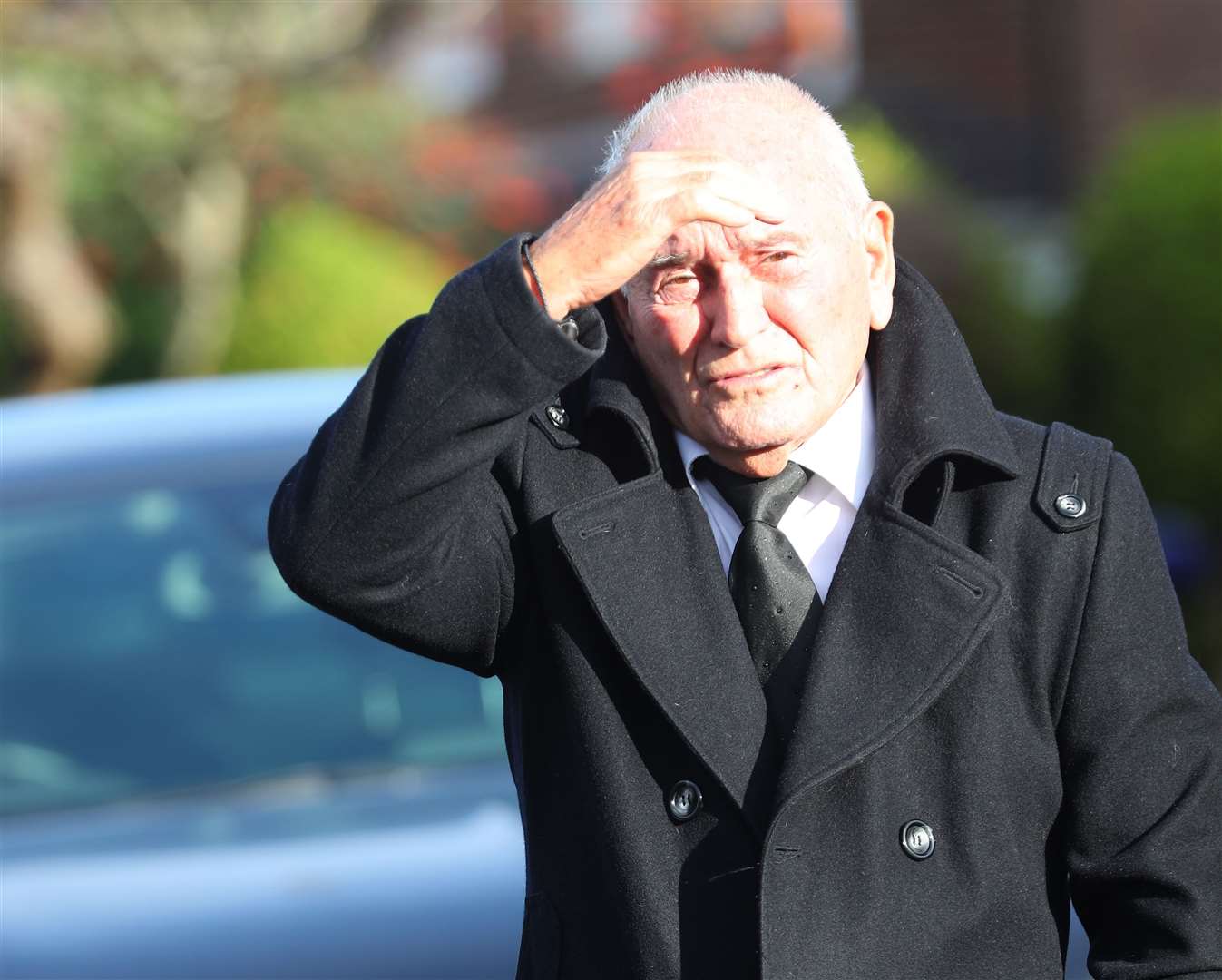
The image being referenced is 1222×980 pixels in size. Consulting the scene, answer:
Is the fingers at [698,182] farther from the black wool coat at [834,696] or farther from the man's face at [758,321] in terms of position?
the black wool coat at [834,696]

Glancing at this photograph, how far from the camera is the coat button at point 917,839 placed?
1.98 metres

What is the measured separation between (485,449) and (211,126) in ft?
34.9

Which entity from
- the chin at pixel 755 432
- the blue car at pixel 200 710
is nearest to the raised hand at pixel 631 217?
the chin at pixel 755 432

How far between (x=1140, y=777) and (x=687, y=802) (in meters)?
0.48

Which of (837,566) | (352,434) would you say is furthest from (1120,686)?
(352,434)

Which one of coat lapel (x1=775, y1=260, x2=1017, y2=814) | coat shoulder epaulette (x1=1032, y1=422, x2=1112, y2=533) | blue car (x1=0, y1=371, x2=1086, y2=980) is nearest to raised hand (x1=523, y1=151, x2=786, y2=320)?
coat lapel (x1=775, y1=260, x2=1017, y2=814)

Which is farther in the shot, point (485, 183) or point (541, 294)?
point (485, 183)

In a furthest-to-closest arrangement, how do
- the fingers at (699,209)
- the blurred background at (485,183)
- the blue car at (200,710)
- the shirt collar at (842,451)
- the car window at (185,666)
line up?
1. the blurred background at (485,183)
2. the car window at (185,666)
3. the blue car at (200,710)
4. the shirt collar at (842,451)
5. the fingers at (699,209)

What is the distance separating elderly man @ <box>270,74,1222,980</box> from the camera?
1.97 meters

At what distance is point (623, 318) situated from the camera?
2195 mm

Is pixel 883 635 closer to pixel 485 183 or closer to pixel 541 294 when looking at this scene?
pixel 541 294

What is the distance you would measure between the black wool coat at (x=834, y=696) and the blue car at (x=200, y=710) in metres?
0.81

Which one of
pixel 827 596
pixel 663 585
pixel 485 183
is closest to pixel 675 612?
pixel 663 585

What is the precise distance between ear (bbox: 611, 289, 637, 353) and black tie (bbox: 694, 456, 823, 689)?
0.24m
